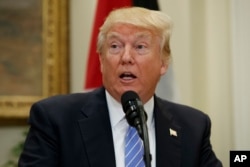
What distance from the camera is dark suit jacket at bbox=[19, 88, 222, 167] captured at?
1.78 m

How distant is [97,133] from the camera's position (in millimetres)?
1847

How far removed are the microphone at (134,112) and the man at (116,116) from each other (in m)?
0.36

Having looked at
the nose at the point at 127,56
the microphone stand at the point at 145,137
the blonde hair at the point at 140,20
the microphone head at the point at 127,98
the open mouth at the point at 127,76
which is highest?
the blonde hair at the point at 140,20

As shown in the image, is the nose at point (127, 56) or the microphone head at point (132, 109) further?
the nose at point (127, 56)

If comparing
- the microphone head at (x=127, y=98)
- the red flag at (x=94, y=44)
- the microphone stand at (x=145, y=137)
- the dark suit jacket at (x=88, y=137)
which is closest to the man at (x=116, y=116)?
the dark suit jacket at (x=88, y=137)

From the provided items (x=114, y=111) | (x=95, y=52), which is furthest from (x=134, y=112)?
(x=95, y=52)

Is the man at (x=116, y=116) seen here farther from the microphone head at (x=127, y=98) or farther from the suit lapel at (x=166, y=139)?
the microphone head at (x=127, y=98)

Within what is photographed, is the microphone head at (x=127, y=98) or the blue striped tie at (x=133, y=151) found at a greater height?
the microphone head at (x=127, y=98)

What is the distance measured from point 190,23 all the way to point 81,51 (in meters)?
0.82

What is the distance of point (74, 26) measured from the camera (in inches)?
123

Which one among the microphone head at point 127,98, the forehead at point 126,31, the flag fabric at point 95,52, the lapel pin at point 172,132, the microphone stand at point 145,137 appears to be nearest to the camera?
the microphone stand at point 145,137

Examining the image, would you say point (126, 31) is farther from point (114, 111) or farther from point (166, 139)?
point (166, 139)

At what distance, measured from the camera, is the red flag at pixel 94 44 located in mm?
2879

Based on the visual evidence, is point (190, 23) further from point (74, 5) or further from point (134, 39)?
point (134, 39)
